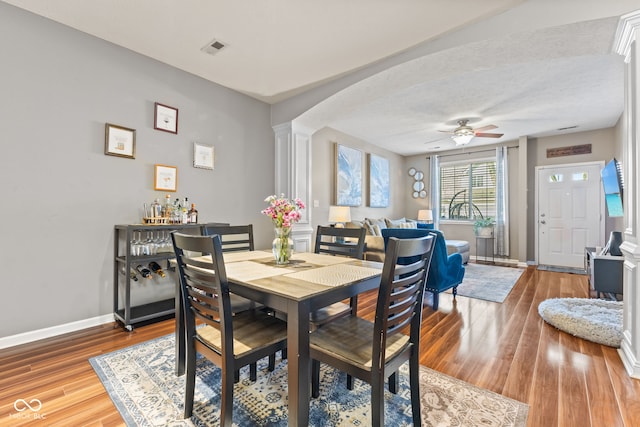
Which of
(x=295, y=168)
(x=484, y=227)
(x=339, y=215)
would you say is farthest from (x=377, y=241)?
(x=484, y=227)

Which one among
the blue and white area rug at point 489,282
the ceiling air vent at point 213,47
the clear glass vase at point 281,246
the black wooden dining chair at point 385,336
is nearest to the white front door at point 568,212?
the blue and white area rug at point 489,282

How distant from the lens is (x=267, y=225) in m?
4.26

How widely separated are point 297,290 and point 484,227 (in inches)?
249

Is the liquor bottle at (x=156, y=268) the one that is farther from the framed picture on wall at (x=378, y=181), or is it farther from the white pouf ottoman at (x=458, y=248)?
the white pouf ottoman at (x=458, y=248)

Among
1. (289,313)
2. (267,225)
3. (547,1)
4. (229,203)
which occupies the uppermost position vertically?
(547,1)

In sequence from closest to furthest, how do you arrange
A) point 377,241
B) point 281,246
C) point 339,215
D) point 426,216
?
1. point 281,246
2. point 377,241
3. point 339,215
4. point 426,216

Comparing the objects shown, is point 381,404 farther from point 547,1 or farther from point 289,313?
point 547,1

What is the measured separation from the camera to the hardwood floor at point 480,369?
5.21 feet

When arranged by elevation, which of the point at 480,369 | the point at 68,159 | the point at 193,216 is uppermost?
the point at 68,159

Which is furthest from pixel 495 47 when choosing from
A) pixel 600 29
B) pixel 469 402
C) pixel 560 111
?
pixel 560 111

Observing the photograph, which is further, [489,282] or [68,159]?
[489,282]

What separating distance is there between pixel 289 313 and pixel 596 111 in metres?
5.87

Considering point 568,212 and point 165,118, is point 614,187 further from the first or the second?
point 165,118

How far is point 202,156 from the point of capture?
11.4 ft
